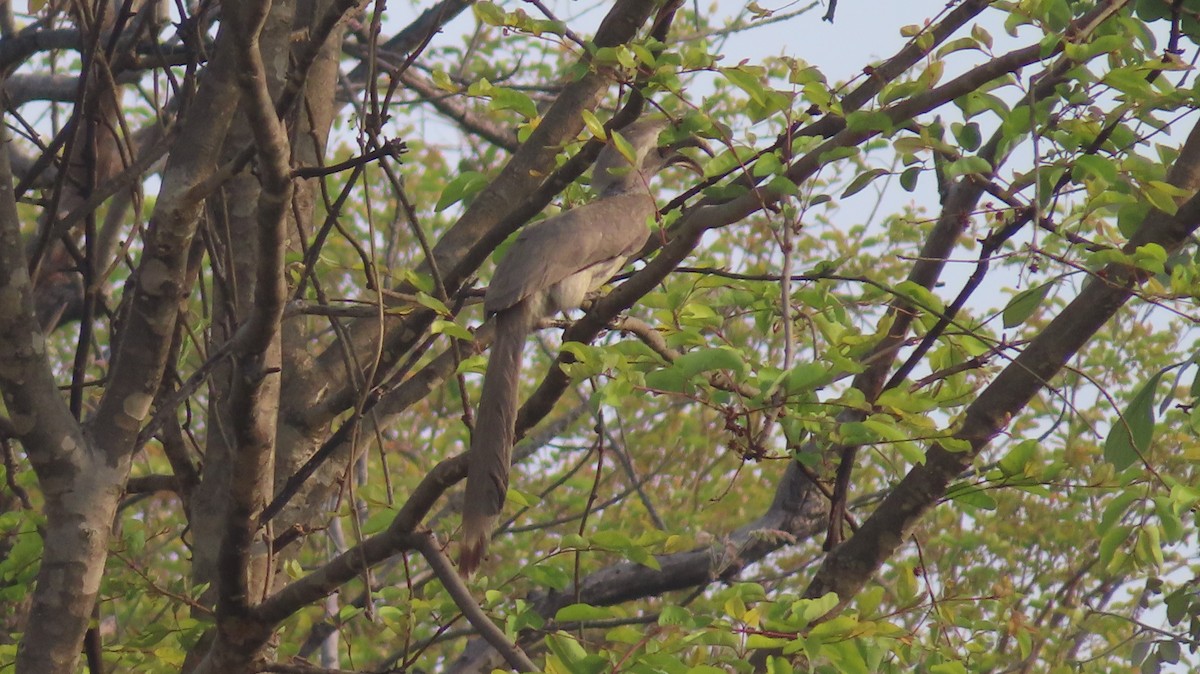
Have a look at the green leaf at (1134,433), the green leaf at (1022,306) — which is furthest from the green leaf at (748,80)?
the green leaf at (1134,433)

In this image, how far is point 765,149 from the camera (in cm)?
303

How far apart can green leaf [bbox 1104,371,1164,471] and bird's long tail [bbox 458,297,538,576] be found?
5.06 ft

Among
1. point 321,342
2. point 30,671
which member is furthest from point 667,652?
point 321,342

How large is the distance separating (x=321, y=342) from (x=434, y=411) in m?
1.76

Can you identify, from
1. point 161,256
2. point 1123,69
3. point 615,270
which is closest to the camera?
point 1123,69

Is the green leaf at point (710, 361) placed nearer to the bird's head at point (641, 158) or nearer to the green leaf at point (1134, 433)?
the green leaf at point (1134, 433)

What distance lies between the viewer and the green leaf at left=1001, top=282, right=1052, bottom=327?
309 centimetres

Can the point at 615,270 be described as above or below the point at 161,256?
above

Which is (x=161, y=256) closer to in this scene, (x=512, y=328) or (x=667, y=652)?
(x=512, y=328)

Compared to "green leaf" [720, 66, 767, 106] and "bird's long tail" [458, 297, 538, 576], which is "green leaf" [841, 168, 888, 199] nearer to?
"green leaf" [720, 66, 767, 106]

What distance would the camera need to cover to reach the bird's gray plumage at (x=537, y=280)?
3.24 metres

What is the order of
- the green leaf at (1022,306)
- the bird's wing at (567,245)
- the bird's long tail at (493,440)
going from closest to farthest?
the green leaf at (1022,306) → the bird's long tail at (493,440) → the bird's wing at (567,245)

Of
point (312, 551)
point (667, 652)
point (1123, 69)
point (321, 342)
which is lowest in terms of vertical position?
point (667, 652)

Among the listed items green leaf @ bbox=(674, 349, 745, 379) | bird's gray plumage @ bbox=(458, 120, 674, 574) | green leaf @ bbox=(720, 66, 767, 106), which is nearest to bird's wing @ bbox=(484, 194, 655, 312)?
bird's gray plumage @ bbox=(458, 120, 674, 574)
